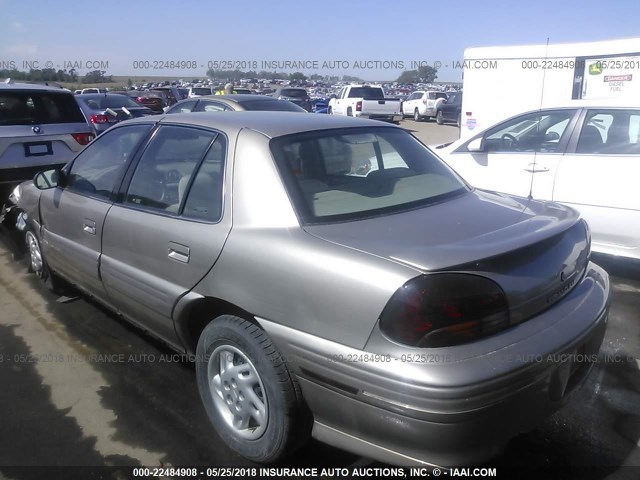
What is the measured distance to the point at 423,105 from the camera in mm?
27000

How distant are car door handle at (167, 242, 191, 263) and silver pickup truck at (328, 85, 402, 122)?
19263 mm

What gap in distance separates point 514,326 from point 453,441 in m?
0.50

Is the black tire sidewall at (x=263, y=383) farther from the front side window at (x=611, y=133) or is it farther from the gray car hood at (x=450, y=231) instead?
the front side window at (x=611, y=133)

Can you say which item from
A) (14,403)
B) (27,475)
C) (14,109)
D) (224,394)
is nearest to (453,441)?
(224,394)

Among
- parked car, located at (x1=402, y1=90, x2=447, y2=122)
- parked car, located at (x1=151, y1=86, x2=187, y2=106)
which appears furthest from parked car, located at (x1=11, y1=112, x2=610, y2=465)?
parked car, located at (x1=151, y1=86, x2=187, y2=106)

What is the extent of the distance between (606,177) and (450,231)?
3.26 metres

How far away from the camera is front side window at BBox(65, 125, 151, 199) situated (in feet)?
11.5

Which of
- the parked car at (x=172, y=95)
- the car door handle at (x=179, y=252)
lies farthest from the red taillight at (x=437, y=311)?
the parked car at (x=172, y=95)

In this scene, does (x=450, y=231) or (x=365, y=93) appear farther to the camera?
(x=365, y=93)

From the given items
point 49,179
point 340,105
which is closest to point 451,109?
point 340,105

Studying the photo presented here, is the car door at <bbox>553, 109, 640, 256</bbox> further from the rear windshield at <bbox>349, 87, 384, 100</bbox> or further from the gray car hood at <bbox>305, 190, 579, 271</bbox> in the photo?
the rear windshield at <bbox>349, 87, 384, 100</bbox>

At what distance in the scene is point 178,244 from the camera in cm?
279

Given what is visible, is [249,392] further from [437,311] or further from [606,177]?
[606,177]

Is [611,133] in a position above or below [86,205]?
above
